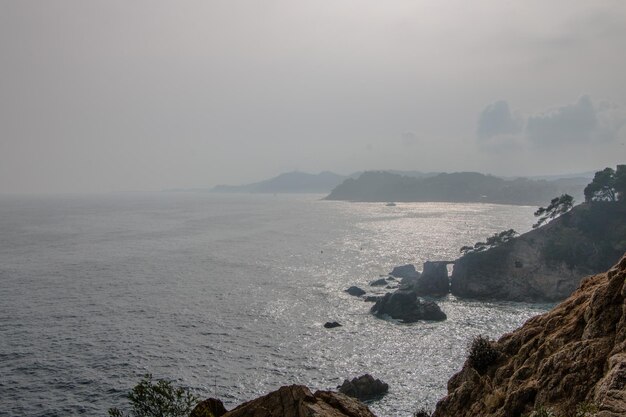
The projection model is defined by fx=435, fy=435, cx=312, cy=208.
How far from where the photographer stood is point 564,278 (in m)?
109

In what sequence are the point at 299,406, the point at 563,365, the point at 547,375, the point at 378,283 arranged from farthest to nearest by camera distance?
1. the point at 378,283
2. the point at 299,406
3. the point at 547,375
4. the point at 563,365

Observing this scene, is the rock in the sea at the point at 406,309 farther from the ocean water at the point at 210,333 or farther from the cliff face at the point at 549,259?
the cliff face at the point at 549,259

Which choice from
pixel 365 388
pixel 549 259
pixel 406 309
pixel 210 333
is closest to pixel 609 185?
pixel 549 259

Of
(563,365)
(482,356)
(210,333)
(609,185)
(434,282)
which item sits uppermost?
(609,185)

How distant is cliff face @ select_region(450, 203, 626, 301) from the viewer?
10900cm

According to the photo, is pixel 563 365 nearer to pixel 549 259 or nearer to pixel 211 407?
pixel 211 407

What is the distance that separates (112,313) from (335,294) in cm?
5155

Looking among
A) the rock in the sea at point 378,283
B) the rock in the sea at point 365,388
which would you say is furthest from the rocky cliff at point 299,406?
the rock in the sea at point 378,283

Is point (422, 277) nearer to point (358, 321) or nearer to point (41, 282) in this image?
point (358, 321)

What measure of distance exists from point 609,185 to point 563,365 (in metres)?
128

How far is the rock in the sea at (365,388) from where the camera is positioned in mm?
57147

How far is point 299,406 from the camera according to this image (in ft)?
85.1

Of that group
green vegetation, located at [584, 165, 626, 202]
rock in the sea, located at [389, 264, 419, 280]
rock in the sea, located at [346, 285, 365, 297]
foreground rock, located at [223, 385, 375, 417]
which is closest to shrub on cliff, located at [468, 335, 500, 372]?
foreground rock, located at [223, 385, 375, 417]

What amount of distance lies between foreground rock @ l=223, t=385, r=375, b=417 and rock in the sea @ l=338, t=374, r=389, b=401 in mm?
30893
